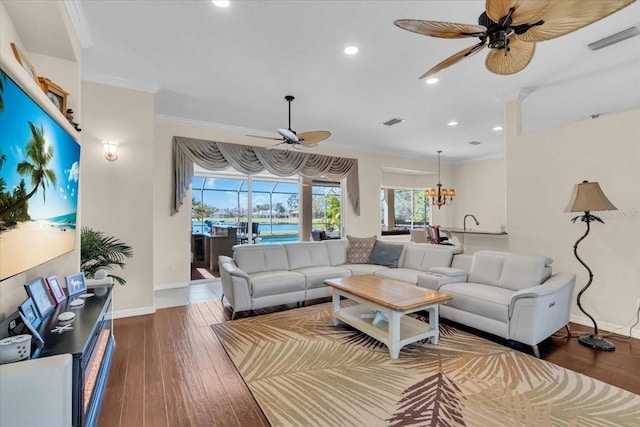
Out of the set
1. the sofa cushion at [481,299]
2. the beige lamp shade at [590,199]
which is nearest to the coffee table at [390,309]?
the sofa cushion at [481,299]

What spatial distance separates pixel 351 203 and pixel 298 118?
2.68 meters

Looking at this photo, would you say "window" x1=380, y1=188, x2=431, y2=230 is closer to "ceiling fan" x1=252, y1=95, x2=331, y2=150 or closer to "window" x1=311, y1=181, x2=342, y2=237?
"window" x1=311, y1=181, x2=342, y2=237

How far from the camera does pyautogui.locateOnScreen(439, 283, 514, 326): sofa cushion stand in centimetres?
297

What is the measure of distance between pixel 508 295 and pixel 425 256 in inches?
61.7

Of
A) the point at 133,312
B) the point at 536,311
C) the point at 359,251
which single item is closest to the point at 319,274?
the point at 359,251

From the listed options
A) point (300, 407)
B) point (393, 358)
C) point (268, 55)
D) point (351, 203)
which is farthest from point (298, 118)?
point (300, 407)

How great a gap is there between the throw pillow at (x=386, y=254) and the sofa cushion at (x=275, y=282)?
1.46 m

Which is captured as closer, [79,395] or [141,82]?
[79,395]

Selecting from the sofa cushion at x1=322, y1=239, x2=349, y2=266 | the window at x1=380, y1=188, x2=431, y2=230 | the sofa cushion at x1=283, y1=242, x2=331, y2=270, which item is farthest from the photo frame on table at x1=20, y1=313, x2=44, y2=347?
the window at x1=380, y1=188, x2=431, y2=230

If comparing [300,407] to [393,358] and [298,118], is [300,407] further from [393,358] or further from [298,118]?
[298,118]

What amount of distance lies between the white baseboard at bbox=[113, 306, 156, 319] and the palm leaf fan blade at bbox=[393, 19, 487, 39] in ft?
13.9

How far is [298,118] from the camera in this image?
5281 millimetres

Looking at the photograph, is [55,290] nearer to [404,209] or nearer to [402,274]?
[402,274]

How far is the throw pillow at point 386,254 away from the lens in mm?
4898
